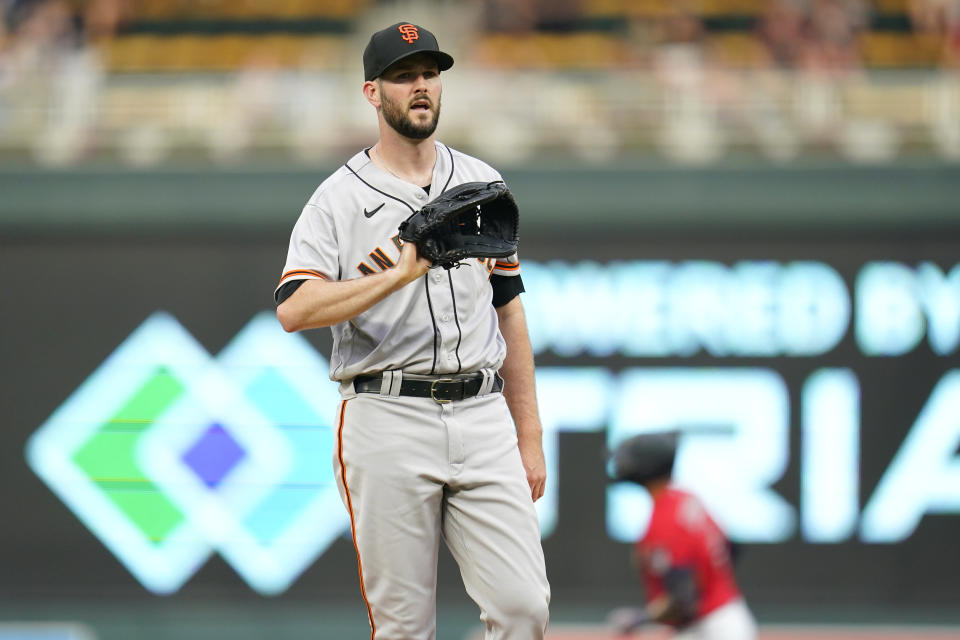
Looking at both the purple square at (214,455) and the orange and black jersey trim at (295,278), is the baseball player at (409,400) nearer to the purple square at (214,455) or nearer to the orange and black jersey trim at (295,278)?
the orange and black jersey trim at (295,278)

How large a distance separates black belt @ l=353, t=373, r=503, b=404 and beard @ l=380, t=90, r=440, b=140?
66 centimetres

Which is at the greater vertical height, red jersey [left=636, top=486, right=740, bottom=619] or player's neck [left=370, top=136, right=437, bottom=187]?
player's neck [left=370, top=136, right=437, bottom=187]

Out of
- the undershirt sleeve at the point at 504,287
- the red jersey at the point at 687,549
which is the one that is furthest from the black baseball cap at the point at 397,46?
the red jersey at the point at 687,549

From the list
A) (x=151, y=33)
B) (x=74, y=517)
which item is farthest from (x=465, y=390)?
(x=151, y=33)

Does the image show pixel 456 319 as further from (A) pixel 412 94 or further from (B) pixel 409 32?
(B) pixel 409 32

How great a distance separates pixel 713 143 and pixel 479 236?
6713mm

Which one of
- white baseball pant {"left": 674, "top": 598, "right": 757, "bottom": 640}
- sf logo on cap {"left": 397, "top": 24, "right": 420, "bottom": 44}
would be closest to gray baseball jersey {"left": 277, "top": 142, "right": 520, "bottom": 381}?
sf logo on cap {"left": 397, "top": 24, "right": 420, "bottom": 44}

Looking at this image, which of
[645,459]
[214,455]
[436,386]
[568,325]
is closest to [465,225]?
[436,386]

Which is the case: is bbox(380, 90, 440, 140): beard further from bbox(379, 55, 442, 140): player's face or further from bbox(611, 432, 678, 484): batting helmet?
bbox(611, 432, 678, 484): batting helmet

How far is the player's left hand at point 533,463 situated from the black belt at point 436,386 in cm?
35

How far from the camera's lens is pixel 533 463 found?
14.0 ft

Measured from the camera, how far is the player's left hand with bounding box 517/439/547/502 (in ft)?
14.0

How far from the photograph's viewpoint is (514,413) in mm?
4289

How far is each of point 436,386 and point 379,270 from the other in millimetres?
350
